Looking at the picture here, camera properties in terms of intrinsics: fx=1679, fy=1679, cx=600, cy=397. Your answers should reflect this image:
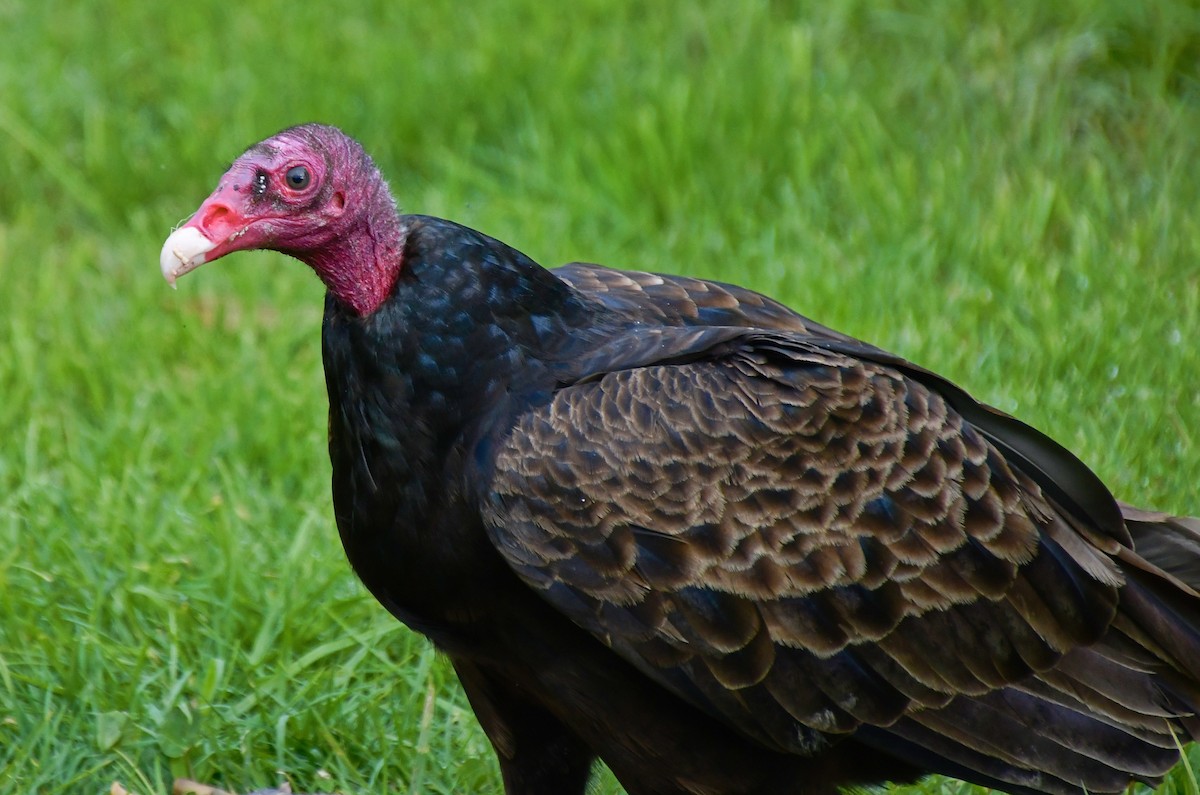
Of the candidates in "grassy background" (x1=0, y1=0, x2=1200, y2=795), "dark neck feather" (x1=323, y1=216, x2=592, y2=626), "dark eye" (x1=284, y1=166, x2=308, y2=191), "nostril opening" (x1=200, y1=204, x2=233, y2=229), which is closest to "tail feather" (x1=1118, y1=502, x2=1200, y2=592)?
"grassy background" (x1=0, y1=0, x2=1200, y2=795)

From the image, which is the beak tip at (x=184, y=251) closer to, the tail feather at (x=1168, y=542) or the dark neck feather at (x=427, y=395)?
the dark neck feather at (x=427, y=395)

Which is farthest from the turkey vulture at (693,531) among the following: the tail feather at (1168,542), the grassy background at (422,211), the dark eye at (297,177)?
the grassy background at (422,211)

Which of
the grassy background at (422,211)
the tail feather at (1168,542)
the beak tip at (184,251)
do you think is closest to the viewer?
the beak tip at (184,251)

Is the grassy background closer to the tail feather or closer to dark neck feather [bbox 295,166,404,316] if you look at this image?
the tail feather

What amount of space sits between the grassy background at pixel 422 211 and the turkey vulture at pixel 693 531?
Result: 2.21ft

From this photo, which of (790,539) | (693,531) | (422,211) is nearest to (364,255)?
(693,531)

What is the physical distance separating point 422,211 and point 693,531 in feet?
10.7

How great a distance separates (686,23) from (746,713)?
167 inches

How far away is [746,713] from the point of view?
127 inches

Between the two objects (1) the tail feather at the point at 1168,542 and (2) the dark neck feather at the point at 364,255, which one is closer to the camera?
(2) the dark neck feather at the point at 364,255

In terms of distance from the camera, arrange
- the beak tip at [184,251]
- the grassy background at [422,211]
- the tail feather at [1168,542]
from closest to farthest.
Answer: the beak tip at [184,251] < the tail feather at [1168,542] < the grassy background at [422,211]

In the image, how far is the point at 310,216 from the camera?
10.7 feet

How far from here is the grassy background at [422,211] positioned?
4.10m

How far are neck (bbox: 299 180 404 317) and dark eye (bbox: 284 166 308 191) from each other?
0.13 m
